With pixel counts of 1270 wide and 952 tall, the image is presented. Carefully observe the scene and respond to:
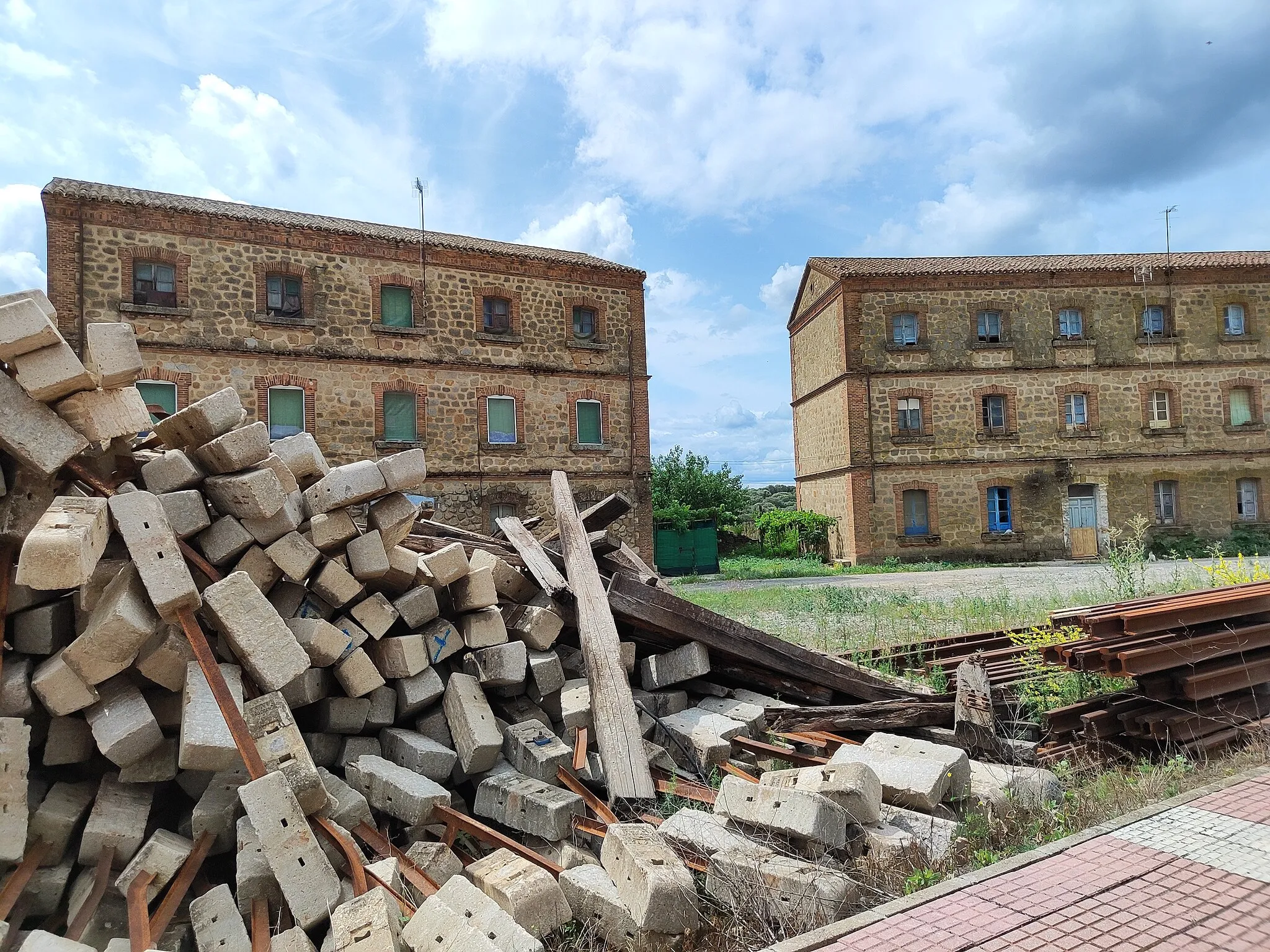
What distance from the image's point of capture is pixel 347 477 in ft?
17.1

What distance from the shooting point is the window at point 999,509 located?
25547mm

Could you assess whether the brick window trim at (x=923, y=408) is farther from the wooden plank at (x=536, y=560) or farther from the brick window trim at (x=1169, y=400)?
the wooden plank at (x=536, y=560)

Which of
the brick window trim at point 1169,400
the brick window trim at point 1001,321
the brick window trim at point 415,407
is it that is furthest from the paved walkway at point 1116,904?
the brick window trim at point 1169,400

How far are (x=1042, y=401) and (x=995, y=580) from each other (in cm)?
999

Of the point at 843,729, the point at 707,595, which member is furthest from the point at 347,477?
the point at 707,595

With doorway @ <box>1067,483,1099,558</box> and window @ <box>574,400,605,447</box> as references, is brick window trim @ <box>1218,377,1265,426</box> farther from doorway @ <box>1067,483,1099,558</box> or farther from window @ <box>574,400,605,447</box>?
window @ <box>574,400,605,447</box>

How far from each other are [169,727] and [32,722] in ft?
2.38

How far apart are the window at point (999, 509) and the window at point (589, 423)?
44.1 feet

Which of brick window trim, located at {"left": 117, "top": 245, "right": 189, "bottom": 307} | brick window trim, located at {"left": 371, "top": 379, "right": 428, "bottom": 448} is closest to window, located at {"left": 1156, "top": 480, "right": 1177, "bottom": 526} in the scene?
brick window trim, located at {"left": 371, "top": 379, "right": 428, "bottom": 448}

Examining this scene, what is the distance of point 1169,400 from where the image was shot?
26516 mm

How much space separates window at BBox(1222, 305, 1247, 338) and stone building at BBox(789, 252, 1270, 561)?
55 mm

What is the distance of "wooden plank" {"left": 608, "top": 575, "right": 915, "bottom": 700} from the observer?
20.3ft

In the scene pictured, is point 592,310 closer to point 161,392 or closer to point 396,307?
point 396,307

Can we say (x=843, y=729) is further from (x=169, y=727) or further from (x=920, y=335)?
(x=920, y=335)
